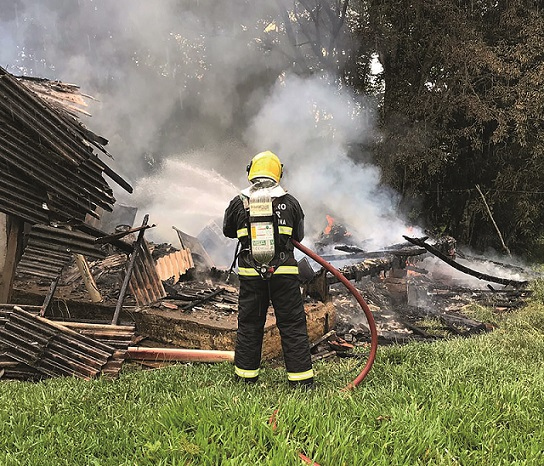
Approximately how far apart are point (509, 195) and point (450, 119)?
3.77m

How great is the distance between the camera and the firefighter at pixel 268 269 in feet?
11.9

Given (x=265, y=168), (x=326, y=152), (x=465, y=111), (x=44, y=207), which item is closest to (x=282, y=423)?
(x=265, y=168)

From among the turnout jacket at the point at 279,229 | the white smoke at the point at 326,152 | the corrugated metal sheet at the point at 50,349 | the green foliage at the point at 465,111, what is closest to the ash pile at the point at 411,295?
the turnout jacket at the point at 279,229

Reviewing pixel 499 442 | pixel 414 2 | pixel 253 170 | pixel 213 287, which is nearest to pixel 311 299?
pixel 213 287

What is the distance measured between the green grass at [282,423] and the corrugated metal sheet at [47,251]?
5.83 feet

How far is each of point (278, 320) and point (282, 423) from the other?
151cm

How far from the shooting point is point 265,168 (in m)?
3.77

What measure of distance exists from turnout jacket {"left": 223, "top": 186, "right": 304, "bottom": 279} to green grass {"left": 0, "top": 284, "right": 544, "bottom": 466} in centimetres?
101

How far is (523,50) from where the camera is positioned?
14.4m

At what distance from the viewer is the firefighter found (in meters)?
3.62

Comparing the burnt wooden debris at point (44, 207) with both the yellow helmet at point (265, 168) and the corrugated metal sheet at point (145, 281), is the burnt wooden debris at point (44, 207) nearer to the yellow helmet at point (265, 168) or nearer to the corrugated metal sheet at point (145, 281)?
the corrugated metal sheet at point (145, 281)

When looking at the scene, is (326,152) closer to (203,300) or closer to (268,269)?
(203,300)

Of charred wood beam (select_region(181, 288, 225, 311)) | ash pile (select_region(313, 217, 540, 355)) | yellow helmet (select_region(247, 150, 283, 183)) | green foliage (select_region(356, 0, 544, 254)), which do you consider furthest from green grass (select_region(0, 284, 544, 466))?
green foliage (select_region(356, 0, 544, 254))

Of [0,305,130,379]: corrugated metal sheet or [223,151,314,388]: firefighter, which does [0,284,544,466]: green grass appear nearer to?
[223,151,314,388]: firefighter
